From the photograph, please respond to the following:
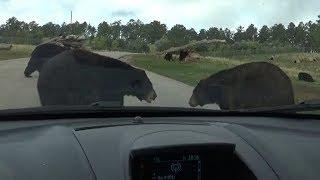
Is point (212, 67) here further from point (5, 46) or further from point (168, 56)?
point (5, 46)

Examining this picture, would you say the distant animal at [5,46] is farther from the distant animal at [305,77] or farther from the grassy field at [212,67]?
the distant animal at [305,77]

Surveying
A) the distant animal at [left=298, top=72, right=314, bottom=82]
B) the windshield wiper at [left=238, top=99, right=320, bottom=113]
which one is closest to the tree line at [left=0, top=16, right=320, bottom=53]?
the distant animal at [left=298, top=72, right=314, bottom=82]

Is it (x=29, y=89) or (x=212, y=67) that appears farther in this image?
(x=212, y=67)

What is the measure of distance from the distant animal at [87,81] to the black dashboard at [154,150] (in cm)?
24

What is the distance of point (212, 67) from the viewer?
4238 millimetres

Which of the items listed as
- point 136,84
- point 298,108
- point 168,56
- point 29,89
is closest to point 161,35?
Answer: point 168,56

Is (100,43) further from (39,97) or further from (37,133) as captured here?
(37,133)

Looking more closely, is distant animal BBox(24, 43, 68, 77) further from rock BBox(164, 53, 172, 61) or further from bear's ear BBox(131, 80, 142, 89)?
rock BBox(164, 53, 172, 61)

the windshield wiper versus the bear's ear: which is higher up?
the bear's ear

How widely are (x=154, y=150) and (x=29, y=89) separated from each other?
90cm

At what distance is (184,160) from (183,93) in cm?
74

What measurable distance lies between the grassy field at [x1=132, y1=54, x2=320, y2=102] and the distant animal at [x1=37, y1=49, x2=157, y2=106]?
0.32 feet

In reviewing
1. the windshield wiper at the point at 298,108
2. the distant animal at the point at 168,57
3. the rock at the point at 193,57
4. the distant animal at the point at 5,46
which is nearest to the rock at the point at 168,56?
the distant animal at the point at 168,57

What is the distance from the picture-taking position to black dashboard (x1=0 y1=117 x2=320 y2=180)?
3182mm
